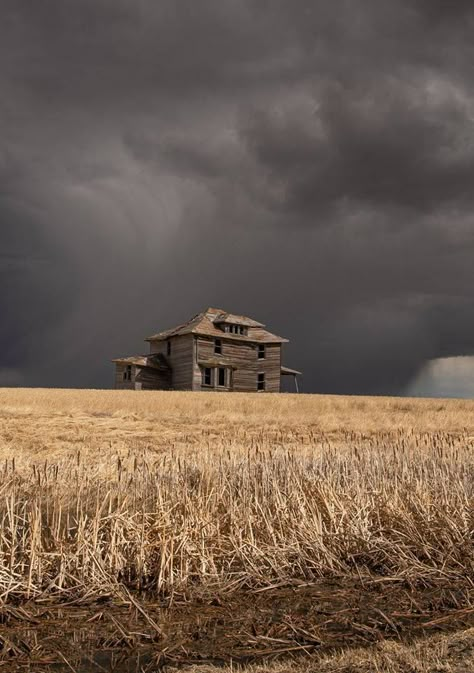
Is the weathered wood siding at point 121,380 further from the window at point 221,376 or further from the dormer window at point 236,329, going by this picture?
the dormer window at point 236,329

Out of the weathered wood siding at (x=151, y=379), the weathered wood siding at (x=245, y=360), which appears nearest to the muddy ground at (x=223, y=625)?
the weathered wood siding at (x=245, y=360)

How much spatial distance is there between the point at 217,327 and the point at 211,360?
149 inches

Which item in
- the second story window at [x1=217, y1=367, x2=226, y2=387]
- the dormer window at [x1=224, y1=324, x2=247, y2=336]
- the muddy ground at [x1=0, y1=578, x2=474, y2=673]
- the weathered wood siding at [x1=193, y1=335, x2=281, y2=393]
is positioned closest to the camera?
the muddy ground at [x1=0, y1=578, x2=474, y2=673]

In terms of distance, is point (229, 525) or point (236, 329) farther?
point (236, 329)

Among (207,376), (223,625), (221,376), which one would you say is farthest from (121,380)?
(223,625)

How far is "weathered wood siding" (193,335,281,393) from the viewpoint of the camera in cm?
5288

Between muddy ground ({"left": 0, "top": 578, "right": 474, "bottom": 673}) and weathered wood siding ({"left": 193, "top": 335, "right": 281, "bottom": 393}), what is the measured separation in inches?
1789

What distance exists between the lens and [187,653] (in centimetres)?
533

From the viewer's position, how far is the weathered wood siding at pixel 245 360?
5288 centimetres

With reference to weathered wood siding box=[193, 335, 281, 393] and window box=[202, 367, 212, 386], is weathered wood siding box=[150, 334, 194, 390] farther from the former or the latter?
window box=[202, 367, 212, 386]

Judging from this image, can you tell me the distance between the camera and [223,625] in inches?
238

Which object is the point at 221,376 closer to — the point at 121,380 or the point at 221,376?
the point at 221,376

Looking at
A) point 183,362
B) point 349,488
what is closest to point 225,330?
point 183,362

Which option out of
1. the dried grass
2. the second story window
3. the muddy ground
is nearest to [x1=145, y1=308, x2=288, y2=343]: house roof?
the second story window
